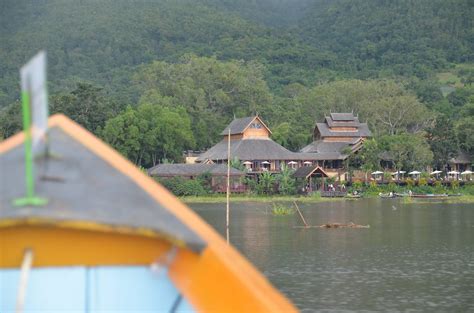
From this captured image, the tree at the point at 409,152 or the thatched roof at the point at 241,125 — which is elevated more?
the thatched roof at the point at 241,125

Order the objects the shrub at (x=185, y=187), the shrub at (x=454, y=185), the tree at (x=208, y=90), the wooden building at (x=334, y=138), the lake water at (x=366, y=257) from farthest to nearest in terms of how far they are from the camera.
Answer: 1. the tree at (x=208, y=90)
2. the wooden building at (x=334, y=138)
3. the shrub at (x=454, y=185)
4. the shrub at (x=185, y=187)
5. the lake water at (x=366, y=257)

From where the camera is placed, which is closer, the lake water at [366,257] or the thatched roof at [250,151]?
the lake water at [366,257]

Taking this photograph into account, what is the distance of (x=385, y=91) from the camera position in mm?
94688

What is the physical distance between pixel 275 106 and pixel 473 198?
110 feet

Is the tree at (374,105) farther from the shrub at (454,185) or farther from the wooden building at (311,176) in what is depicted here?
the wooden building at (311,176)

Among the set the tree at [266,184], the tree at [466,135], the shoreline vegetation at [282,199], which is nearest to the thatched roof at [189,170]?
the tree at [266,184]

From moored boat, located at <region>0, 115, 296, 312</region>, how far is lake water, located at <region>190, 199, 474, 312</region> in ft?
44.0

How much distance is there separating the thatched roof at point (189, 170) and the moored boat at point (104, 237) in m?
55.3

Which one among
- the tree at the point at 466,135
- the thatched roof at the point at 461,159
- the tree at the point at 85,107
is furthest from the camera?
the thatched roof at the point at 461,159

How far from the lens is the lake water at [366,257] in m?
18.6

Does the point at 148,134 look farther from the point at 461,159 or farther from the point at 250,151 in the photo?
the point at 461,159

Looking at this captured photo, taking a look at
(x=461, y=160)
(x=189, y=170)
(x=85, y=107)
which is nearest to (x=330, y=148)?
(x=461, y=160)

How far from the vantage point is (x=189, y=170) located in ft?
200

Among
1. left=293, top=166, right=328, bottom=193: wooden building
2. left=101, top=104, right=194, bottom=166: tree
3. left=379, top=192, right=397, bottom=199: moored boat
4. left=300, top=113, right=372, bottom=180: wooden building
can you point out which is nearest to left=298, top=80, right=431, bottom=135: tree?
left=300, top=113, right=372, bottom=180: wooden building
